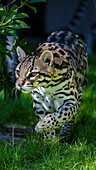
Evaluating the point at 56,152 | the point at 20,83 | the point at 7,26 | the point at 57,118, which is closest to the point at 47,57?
the point at 20,83

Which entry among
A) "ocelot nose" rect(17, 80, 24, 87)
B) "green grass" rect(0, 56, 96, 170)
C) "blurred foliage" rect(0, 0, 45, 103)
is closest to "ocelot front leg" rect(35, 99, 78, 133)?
"green grass" rect(0, 56, 96, 170)

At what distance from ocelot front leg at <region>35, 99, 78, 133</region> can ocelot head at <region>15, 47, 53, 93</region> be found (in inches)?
14.9

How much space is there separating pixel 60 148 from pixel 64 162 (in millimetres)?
437

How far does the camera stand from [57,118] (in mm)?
3592

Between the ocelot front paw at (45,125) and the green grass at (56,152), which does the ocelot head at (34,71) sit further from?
the green grass at (56,152)

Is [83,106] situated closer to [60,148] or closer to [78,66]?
[78,66]

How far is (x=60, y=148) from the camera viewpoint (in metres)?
3.76

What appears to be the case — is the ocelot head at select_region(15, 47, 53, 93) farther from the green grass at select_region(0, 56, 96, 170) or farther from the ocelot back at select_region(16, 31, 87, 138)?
the green grass at select_region(0, 56, 96, 170)

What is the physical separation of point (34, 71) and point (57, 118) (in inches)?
24.4

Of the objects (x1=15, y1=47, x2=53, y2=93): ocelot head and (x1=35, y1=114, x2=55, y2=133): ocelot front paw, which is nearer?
(x1=15, y1=47, x2=53, y2=93): ocelot head

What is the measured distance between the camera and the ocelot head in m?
3.37

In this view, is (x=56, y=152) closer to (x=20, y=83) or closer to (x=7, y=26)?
(x=20, y=83)

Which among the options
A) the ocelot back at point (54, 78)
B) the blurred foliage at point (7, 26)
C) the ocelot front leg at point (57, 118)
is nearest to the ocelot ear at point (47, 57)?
the ocelot back at point (54, 78)

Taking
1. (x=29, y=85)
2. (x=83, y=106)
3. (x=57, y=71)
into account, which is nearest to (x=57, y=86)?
(x=57, y=71)
